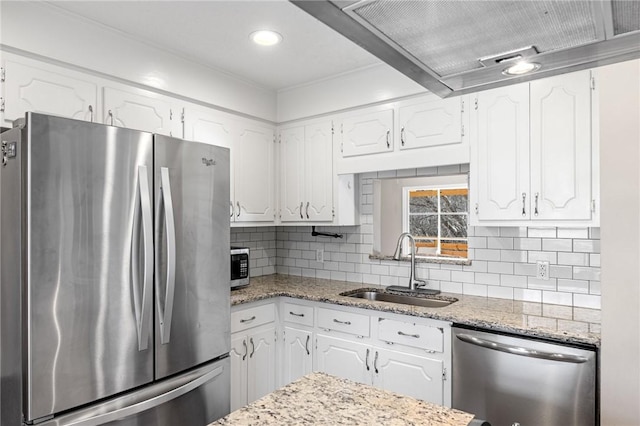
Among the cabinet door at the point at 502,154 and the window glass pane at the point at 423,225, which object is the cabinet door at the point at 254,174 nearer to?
the window glass pane at the point at 423,225

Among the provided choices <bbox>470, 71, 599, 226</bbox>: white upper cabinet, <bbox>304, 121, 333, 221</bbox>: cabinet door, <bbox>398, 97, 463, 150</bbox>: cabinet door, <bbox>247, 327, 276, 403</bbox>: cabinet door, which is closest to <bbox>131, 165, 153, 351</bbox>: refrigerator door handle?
<bbox>247, 327, 276, 403</bbox>: cabinet door

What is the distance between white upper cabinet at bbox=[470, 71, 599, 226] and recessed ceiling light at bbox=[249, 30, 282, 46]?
1246mm

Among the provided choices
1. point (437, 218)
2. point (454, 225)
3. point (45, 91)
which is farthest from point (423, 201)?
point (45, 91)

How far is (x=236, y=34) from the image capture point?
241 centimetres

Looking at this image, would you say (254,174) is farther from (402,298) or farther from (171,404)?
(171,404)

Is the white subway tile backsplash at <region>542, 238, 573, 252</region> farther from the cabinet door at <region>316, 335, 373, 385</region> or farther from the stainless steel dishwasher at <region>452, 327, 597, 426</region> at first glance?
the cabinet door at <region>316, 335, 373, 385</region>

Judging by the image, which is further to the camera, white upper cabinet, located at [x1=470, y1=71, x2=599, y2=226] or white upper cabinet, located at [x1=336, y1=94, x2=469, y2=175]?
white upper cabinet, located at [x1=336, y1=94, x2=469, y2=175]

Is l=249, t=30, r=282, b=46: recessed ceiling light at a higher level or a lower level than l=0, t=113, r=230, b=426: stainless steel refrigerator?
higher

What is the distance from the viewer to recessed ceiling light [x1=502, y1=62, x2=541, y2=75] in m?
0.79

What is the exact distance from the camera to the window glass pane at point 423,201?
10.2 ft

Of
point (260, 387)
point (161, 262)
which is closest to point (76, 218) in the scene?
point (161, 262)

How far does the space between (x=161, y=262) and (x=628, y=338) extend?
1.89 meters

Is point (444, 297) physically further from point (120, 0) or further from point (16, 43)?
point (16, 43)

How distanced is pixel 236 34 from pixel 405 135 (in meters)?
1.24
